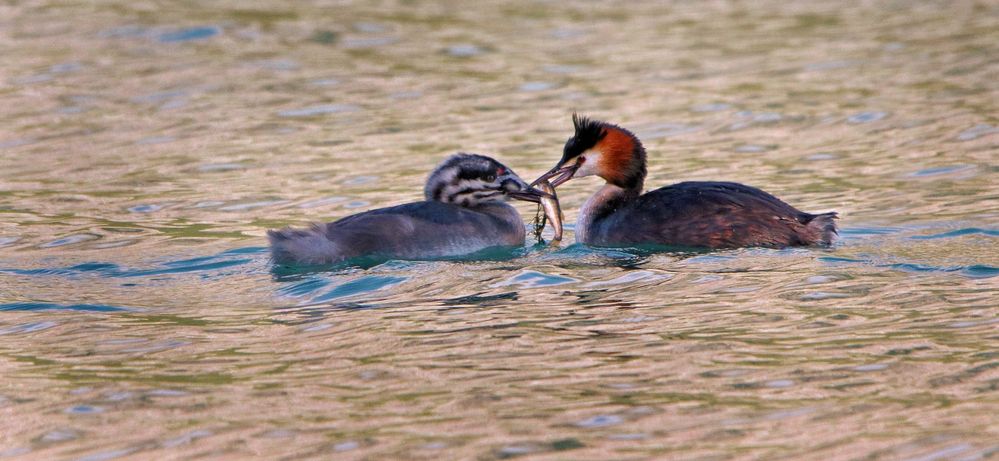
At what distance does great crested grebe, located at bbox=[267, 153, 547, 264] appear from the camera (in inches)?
394

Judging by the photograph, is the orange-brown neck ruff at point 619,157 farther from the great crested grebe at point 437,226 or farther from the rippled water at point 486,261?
the rippled water at point 486,261

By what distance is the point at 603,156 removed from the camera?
438 inches

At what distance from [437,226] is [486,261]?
0.43 meters

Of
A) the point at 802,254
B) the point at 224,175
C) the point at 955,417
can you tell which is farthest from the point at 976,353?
the point at 224,175

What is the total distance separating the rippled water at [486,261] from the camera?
21.4 ft

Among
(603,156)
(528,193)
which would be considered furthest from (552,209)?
(603,156)

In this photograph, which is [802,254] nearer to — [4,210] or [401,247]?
[401,247]

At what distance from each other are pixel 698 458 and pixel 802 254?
13.8 ft

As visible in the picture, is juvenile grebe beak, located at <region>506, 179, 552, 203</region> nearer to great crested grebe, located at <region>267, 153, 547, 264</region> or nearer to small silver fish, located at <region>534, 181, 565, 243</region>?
great crested grebe, located at <region>267, 153, 547, 264</region>

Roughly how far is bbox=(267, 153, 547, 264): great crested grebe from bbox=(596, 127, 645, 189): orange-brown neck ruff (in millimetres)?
643

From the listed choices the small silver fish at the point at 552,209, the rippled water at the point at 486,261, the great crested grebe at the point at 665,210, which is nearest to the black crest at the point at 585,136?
the great crested grebe at the point at 665,210

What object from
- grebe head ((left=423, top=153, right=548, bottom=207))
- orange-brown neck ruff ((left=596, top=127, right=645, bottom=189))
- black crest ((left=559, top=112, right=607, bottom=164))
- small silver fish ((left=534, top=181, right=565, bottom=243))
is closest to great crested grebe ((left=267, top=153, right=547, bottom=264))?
grebe head ((left=423, top=153, right=548, bottom=207))

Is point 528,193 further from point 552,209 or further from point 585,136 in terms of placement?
point 585,136

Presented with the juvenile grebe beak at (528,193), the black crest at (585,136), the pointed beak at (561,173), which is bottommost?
the juvenile grebe beak at (528,193)
